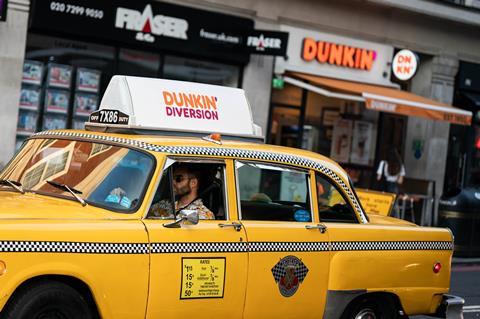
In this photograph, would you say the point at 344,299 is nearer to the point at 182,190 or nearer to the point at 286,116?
the point at 182,190

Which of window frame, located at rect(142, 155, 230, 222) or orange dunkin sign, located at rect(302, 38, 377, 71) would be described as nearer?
window frame, located at rect(142, 155, 230, 222)

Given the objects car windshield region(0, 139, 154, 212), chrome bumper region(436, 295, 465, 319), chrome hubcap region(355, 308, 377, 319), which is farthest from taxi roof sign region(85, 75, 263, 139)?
chrome bumper region(436, 295, 465, 319)

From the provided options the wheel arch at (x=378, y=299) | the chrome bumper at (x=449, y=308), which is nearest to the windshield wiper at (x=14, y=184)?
the wheel arch at (x=378, y=299)

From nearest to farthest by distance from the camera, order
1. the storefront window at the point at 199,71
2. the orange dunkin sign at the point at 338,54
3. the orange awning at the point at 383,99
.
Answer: the storefront window at the point at 199,71, the orange awning at the point at 383,99, the orange dunkin sign at the point at 338,54

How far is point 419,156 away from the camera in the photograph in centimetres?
2331

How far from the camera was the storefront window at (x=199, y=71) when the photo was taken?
59.4 ft

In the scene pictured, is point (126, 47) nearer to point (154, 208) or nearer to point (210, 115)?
point (210, 115)

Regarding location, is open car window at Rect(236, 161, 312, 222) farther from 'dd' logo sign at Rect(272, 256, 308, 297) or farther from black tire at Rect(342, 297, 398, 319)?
black tire at Rect(342, 297, 398, 319)

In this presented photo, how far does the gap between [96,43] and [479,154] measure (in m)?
13.0

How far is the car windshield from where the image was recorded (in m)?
6.23

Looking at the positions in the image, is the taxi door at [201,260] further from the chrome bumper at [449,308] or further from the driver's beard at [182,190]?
the chrome bumper at [449,308]

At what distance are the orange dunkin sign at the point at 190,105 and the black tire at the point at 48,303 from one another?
79.4 inches

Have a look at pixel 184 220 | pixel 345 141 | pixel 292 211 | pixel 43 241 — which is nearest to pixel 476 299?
pixel 292 211

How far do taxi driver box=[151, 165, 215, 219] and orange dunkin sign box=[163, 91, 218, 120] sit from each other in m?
0.68
